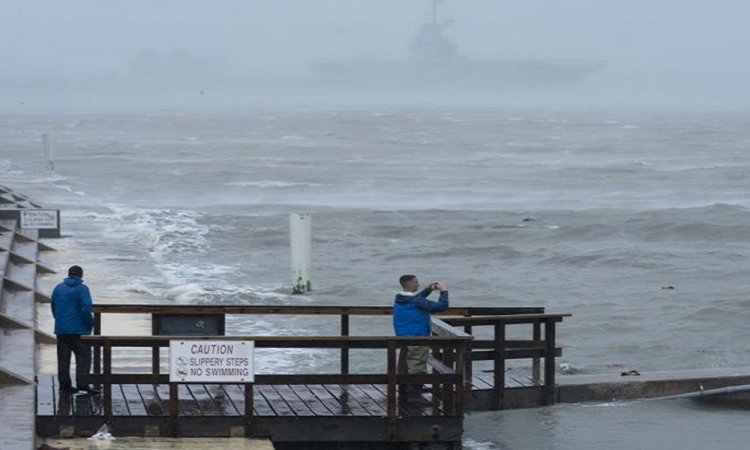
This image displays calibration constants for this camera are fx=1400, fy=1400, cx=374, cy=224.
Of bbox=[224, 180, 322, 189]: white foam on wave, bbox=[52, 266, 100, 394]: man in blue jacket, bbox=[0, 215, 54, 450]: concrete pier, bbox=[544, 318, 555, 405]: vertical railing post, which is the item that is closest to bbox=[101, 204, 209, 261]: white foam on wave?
bbox=[0, 215, 54, 450]: concrete pier

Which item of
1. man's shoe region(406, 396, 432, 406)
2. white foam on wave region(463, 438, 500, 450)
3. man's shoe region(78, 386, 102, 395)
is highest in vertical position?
man's shoe region(78, 386, 102, 395)

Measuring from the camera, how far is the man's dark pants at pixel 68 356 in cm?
1169

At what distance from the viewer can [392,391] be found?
36.8ft

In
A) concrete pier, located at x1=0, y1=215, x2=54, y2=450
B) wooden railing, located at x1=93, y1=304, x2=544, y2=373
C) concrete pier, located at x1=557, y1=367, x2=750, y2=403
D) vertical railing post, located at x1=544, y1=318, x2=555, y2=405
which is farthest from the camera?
concrete pier, located at x1=557, y1=367, x2=750, y2=403

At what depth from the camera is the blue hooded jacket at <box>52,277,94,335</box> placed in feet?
39.0

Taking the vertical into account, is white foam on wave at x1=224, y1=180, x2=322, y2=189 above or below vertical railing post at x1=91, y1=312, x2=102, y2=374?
above

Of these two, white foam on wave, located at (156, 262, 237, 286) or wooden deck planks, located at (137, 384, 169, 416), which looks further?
white foam on wave, located at (156, 262, 237, 286)

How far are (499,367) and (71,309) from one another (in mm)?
4108

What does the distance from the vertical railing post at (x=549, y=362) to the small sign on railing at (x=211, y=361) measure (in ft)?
12.5

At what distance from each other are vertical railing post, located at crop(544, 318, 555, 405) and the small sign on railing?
3.82 metres

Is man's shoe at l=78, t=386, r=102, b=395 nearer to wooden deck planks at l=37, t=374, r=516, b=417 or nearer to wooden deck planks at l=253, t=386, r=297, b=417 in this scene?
wooden deck planks at l=37, t=374, r=516, b=417

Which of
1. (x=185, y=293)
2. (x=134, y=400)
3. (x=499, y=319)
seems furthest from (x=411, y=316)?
(x=185, y=293)

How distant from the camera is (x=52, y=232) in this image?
102 ft

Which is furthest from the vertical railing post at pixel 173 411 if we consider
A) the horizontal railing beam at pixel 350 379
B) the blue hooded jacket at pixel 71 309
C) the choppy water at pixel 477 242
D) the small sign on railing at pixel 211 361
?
the choppy water at pixel 477 242
